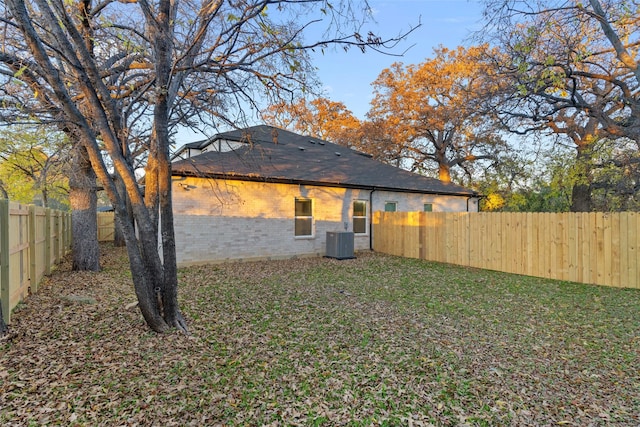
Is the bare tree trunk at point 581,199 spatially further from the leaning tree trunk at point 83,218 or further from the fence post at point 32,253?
the fence post at point 32,253

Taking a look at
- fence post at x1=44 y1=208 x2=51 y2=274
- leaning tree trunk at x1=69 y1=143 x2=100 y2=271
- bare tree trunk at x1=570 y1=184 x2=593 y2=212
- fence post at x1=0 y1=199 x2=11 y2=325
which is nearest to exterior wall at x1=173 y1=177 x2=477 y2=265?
leaning tree trunk at x1=69 y1=143 x2=100 y2=271

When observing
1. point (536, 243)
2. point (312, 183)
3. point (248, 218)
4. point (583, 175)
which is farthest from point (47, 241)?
point (583, 175)

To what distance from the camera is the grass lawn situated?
296 cm

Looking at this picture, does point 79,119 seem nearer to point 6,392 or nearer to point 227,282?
point 6,392

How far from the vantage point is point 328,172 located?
1435 centimetres

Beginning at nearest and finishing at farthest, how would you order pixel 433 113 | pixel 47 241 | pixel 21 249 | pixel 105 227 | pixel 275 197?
pixel 21 249 < pixel 47 241 < pixel 275 197 < pixel 105 227 < pixel 433 113

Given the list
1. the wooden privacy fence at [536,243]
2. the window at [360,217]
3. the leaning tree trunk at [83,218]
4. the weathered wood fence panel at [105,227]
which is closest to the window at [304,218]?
the window at [360,217]

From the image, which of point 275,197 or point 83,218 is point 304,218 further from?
point 83,218

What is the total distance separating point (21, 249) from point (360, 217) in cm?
1125

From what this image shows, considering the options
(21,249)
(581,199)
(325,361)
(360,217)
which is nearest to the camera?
(325,361)

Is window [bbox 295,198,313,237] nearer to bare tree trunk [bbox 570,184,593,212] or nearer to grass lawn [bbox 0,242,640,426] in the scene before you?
grass lawn [bbox 0,242,640,426]

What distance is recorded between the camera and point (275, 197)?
1209cm

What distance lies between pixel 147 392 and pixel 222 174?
26.7 feet

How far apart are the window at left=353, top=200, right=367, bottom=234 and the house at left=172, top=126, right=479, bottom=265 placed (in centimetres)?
4
